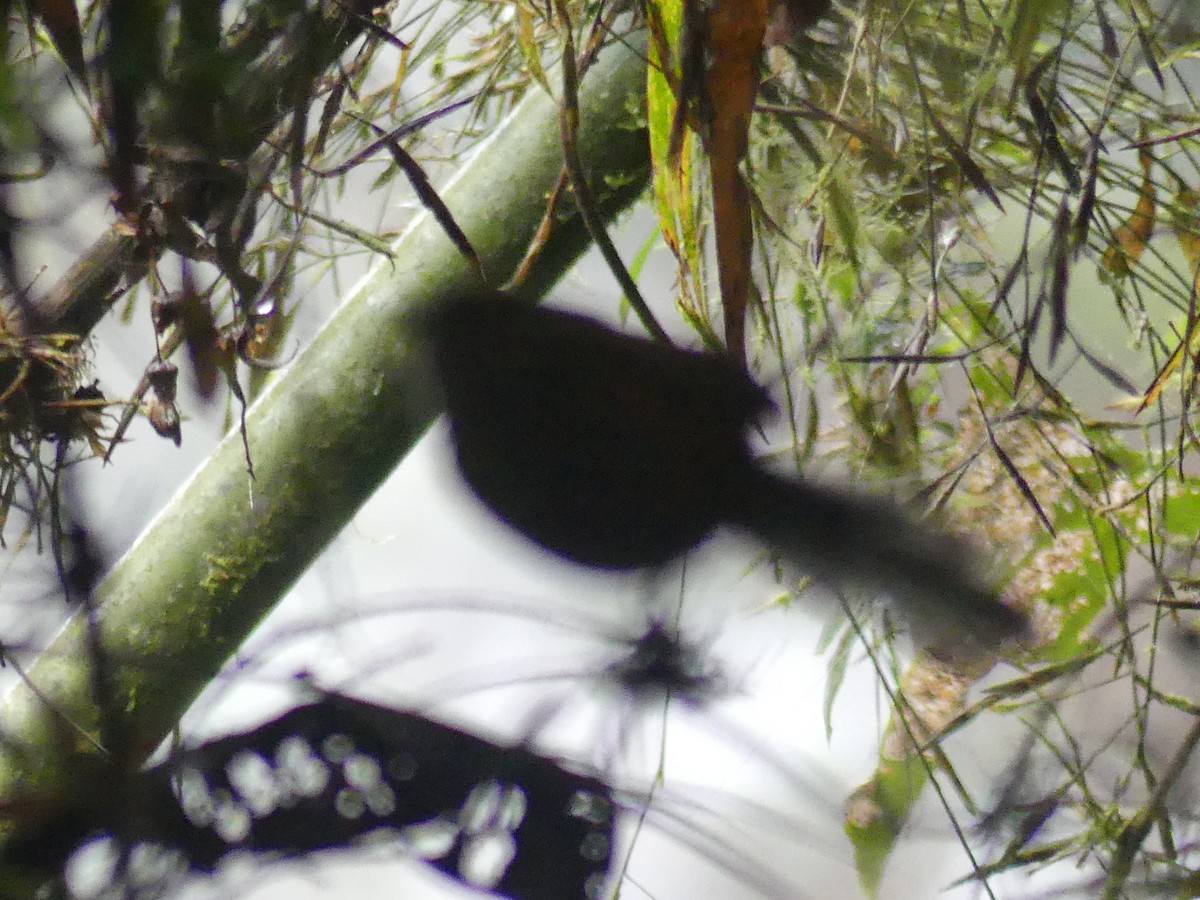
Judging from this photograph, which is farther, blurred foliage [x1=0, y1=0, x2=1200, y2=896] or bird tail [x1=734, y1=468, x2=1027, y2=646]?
bird tail [x1=734, y1=468, x2=1027, y2=646]

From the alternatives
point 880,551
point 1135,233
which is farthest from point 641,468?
point 1135,233

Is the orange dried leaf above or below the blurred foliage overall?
above

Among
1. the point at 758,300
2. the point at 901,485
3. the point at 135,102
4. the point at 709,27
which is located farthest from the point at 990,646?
the point at 135,102

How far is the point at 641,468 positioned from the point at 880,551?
15 centimetres

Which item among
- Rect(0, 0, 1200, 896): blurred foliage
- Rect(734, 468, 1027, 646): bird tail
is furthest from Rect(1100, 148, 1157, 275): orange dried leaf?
Rect(734, 468, 1027, 646): bird tail

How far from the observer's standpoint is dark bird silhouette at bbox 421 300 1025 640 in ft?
1.70

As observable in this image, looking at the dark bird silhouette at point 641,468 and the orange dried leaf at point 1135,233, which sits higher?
the orange dried leaf at point 1135,233

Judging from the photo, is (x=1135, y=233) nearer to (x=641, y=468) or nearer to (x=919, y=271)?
(x=919, y=271)

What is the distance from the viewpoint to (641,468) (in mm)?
530

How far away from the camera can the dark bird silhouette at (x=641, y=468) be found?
1.70 feet

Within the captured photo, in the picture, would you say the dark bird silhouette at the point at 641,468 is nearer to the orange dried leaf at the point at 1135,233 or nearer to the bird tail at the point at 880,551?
the bird tail at the point at 880,551

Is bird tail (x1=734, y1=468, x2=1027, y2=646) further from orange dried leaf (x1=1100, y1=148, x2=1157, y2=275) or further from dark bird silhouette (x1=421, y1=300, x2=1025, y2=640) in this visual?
orange dried leaf (x1=1100, y1=148, x2=1157, y2=275)

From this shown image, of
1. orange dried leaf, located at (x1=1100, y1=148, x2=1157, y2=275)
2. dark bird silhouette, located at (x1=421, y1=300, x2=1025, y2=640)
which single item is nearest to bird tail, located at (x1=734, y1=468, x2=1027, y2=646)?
dark bird silhouette, located at (x1=421, y1=300, x2=1025, y2=640)

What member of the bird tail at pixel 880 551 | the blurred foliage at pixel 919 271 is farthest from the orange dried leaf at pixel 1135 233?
the bird tail at pixel 880 551
